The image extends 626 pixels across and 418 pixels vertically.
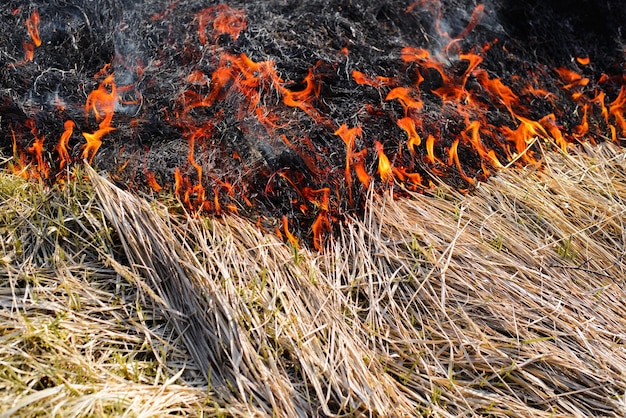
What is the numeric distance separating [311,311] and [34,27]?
2.25 m

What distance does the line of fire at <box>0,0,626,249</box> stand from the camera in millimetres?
2543

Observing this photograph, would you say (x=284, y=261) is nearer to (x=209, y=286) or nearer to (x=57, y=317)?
(x=209, y=286)

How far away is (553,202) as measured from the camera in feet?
8.42

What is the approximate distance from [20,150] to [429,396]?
2.07m

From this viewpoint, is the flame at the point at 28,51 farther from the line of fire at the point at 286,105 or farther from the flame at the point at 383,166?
the flame at the point at 383,166

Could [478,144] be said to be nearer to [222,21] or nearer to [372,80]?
[372,80]

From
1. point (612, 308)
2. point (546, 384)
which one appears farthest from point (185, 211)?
point (612, 308)

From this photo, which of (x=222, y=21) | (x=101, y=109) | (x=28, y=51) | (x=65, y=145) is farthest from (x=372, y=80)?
(x=28, y=51)

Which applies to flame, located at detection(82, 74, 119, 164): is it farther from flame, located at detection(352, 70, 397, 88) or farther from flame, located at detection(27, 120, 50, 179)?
flame, located at detection(352, 70, 397, 88)

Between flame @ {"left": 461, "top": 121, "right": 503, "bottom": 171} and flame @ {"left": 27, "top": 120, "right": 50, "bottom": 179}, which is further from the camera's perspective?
flame @ {"left": 461, "top": 121, "right": 503, "bottom": 171}

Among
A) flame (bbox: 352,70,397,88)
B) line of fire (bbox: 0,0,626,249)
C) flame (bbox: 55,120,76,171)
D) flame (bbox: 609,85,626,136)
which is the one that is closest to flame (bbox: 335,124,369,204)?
line of fire (bbox: 0,0,626,249)

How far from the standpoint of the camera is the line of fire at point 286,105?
100 inches

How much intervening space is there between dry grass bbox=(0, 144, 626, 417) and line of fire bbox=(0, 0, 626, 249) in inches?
8.0

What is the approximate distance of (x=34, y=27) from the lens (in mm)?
3172
